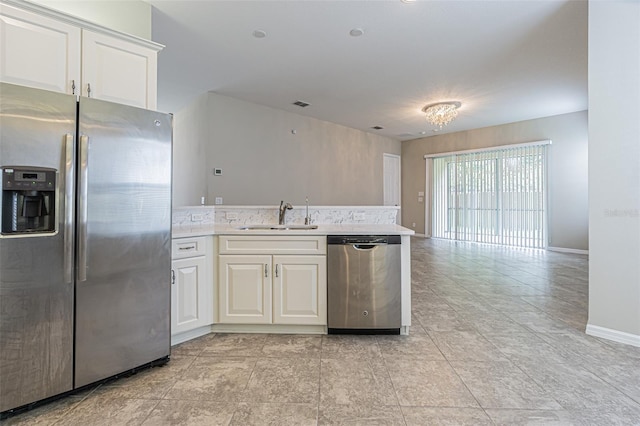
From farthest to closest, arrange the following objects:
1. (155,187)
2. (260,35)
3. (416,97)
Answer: (416,97)
(260,35)
(155,187)

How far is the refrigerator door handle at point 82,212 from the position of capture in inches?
67.6

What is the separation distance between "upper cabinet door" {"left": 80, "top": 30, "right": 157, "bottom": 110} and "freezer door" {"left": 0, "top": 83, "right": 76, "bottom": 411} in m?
0.42

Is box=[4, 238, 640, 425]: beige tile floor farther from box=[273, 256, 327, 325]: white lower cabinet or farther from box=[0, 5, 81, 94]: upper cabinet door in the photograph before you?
box=[0, 5, 81, 94]: upper cabinet door

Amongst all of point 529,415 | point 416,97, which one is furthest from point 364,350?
point 416,97

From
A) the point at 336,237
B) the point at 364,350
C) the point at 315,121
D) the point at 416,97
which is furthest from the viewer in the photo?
the point at 315,121

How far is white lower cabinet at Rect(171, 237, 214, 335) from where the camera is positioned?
2.34 metres

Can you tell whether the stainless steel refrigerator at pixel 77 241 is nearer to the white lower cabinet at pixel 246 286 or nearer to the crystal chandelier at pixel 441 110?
the white lower cabinet at pixel 246 286

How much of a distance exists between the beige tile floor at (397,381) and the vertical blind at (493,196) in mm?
4557

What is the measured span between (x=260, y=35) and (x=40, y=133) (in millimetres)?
2334

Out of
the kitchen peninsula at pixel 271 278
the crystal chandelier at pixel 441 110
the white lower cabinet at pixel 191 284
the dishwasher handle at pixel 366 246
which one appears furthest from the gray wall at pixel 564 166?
the white lower cabinet at pixel 191 284

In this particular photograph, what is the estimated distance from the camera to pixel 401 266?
257cm

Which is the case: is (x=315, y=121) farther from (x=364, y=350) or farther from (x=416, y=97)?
(x=364, y=350)

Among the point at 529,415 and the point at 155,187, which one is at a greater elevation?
the point at 155,187

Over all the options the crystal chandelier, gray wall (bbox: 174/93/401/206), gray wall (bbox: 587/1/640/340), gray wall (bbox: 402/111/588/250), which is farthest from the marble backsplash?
gray wall (bbox: 402/111/588/250)
